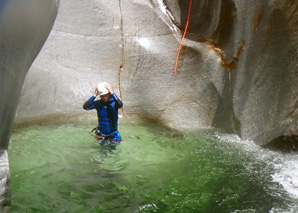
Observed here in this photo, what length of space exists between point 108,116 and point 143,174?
1092 millimetres

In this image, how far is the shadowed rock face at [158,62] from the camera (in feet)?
18.0

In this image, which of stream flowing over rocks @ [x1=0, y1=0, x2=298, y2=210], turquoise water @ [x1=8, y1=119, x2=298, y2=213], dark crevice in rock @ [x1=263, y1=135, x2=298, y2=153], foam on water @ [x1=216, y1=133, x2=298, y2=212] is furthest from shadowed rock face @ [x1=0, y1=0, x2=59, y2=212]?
dark crevice in rock @ [x1=263, y1=135, x2=298, y2=153]

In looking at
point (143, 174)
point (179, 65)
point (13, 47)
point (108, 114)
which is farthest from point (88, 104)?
point (179, 65)

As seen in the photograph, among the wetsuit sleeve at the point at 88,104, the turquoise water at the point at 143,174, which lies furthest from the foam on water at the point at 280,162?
the wetsuit sleeve at the point at 88,104

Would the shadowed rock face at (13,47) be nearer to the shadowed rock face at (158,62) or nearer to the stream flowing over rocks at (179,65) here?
the stream flowing over rocks at (179,65)

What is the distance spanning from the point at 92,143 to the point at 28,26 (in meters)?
2.56

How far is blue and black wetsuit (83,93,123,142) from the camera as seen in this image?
466cm

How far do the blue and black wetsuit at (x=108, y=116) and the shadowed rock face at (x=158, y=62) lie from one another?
1.62m

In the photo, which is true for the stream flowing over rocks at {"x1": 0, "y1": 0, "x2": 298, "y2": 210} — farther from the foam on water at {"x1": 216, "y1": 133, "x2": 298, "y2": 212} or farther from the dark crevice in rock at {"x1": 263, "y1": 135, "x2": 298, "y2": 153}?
the foam on water at {"x1": 216, "y1": 133, "x2": 298, "y2": 212}

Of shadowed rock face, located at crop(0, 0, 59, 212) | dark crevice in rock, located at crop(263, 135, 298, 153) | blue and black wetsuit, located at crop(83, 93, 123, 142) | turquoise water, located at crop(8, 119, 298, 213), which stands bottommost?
turquoise water, located at crop(8, 119, 298, 213)

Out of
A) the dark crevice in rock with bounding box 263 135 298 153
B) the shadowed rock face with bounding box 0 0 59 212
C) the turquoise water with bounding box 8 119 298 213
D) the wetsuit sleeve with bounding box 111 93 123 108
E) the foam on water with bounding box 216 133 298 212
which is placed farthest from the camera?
the wetsuit sleeve with bounding box 111 93 123 108

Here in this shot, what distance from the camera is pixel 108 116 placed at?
4.70 metres

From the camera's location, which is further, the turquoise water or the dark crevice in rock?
the dark crevice in rock

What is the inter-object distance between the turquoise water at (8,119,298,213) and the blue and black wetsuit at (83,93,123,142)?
7.7 inches
